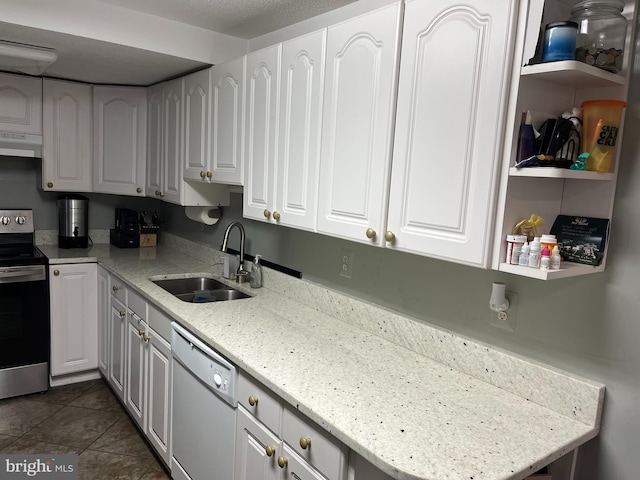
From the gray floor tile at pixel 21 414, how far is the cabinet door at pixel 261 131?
184 cm

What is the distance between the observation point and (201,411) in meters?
2.01

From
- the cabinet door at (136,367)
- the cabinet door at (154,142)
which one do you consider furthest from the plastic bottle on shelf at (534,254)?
the cabinet door at (154,142)

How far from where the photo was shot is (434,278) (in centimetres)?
183

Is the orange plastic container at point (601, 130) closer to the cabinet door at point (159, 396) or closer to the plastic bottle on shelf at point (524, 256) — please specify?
the plastic bottle on shelf at point (524, 256)

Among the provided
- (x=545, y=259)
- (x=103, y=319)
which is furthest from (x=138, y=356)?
(x=545, y=259)

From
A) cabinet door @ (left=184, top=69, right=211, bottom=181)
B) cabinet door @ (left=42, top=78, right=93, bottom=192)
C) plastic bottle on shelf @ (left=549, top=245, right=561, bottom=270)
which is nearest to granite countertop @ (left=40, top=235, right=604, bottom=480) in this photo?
plastic bottle on shelf @ (left=549, top=245, right=561, bottom=270)

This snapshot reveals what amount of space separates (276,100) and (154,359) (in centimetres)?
143

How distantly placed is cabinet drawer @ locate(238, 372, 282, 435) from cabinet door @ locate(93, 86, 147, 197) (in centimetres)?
227

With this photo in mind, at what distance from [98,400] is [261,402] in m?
2.04

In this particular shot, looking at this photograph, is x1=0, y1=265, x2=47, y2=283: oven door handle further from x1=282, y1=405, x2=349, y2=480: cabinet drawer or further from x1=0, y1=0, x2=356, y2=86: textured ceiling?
x1=282, y1=405, x2=349, y2=480: cabinet drawer

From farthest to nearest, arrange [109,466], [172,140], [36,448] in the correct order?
[172,140], [36,448], [109,466]

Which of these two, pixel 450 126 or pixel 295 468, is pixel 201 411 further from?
pixel 450 126

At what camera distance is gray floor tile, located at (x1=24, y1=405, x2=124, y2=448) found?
2.68m

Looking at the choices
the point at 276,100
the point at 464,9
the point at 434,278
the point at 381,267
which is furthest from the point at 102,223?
the point at 464,9
